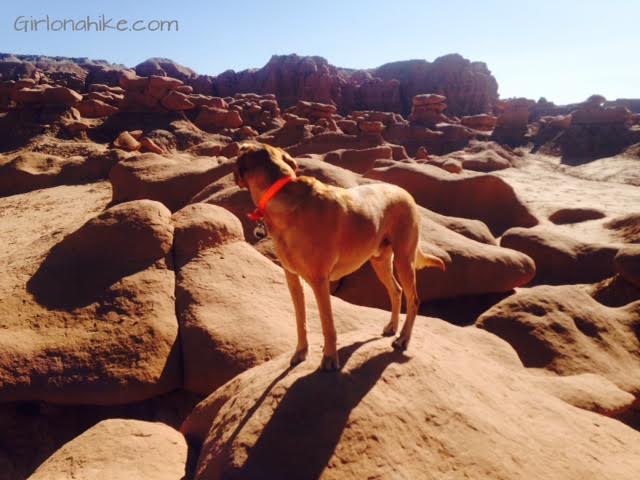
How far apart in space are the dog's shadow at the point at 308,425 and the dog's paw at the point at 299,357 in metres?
0.28

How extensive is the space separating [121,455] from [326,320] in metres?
1.89

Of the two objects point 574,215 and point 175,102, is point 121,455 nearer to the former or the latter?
point 574,215

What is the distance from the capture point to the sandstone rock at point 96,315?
3934 millimetres

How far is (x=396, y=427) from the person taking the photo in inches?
105

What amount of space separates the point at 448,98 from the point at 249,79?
25321mm

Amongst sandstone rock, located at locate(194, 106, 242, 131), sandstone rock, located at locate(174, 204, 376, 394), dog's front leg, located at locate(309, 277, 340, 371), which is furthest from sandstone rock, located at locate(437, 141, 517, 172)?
dog's front leg, located at locate(309, 277, 340, 371)

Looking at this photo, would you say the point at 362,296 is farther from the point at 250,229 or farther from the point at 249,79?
the point at 249,79

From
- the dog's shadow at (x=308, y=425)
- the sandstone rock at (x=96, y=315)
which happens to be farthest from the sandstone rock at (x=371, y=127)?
the dog's shadow at (x=308, y=425)

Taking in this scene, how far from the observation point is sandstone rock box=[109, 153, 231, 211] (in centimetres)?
1045

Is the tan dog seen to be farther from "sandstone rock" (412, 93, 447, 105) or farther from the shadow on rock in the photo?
"sandstone rock" (412, 93, 447, 105)

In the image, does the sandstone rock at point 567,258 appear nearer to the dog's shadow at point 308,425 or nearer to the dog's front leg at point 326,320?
the dog's shadow at point 308,425

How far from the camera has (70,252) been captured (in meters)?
4.95

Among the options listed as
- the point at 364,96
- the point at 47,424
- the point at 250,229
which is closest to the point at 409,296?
the point at 47,424

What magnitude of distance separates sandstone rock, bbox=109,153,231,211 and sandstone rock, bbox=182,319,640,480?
7704mm
